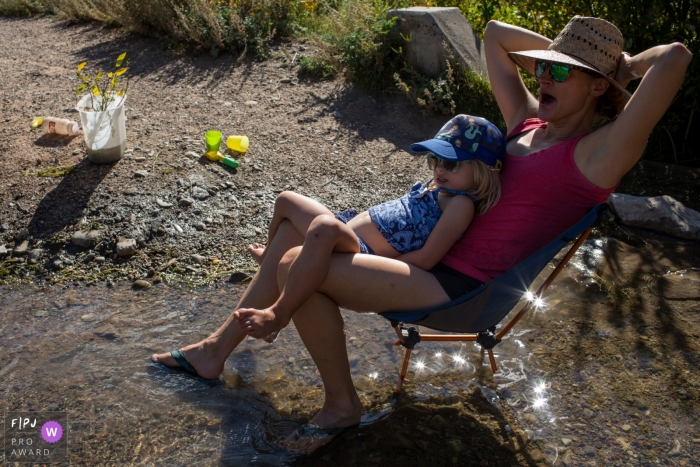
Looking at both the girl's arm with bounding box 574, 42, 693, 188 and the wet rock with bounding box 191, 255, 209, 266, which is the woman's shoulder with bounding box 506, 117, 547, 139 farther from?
the wet rock with bounding box 191, 255, 209, 266

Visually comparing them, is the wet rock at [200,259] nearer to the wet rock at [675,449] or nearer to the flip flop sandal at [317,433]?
→ the flip flop sandal at [317,433]

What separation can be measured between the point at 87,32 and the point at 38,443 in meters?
6.36

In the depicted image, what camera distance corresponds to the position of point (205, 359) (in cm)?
291

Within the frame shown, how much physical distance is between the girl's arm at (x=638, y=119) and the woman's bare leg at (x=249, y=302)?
125 centimetres

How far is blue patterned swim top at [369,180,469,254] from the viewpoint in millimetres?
2734

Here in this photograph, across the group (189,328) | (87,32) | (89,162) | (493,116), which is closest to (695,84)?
(493,116)

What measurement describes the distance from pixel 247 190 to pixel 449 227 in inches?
95.2

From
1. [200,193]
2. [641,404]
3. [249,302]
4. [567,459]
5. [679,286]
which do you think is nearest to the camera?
[567,459]

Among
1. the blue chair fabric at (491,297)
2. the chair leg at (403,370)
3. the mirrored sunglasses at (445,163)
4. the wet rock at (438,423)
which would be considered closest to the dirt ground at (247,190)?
the wet rock at (438,423)

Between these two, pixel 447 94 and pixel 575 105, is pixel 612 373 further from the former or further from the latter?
pixel 447 94

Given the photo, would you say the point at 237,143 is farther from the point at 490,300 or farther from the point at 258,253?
the point at 490,300

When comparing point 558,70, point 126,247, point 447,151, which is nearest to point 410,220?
point 447,151

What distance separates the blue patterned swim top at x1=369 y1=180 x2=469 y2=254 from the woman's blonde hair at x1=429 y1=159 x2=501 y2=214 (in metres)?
0.06

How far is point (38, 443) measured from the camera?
265 cm
